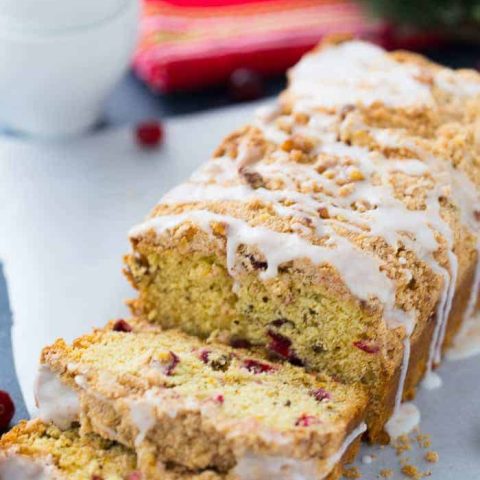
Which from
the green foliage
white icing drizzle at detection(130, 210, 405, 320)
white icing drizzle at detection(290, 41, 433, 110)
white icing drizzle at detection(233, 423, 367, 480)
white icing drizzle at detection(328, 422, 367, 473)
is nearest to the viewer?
white icing drizzle at detection(233, 423, 367, 480)

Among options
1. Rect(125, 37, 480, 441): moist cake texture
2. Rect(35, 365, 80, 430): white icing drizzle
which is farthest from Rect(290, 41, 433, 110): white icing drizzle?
Rect(35, 365, 80, 430): white icing drizzle

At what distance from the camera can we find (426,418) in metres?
3.74

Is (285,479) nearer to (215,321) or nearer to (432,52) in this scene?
(215,321)

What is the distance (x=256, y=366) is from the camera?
11.5ft

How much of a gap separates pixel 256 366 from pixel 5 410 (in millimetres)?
985

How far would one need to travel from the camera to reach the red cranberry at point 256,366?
3.49 metres

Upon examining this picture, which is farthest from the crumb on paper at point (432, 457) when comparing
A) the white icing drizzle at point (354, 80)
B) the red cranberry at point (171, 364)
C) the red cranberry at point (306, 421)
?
the white icing drizzle at point (354, 80)

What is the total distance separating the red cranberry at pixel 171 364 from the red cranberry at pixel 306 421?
49 centimetres

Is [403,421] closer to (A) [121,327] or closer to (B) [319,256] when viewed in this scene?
(B) [319,256]

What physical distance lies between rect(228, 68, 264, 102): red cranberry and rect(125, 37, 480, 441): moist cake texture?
1286 mm

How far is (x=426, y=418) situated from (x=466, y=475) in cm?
31

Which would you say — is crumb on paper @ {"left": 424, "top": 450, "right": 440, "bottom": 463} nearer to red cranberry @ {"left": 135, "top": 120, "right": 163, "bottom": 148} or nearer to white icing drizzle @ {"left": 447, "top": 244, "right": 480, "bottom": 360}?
white icing drizzle @ {"left": 447, "top": 244, "right": 480, "bottom": 360}

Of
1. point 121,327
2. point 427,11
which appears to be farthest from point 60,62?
point 427,11

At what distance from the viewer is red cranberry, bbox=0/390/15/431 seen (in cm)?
363
